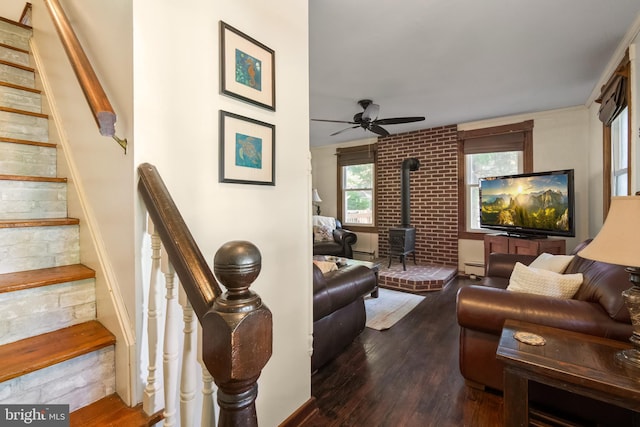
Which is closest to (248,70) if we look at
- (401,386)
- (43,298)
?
(43,298)

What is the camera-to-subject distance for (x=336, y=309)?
90.1 inches

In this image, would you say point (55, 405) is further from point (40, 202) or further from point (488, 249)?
point (488, 249)

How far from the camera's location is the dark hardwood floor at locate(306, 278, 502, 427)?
5.69 ft

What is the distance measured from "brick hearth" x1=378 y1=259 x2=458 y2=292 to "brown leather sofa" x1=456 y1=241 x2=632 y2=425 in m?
2.21

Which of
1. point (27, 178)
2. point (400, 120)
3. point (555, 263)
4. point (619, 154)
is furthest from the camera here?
point (400, 120)

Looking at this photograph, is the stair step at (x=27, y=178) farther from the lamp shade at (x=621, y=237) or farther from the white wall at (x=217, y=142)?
the lamp shade at (x=621, y=237)

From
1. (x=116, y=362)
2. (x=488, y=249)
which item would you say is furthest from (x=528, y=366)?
(x=488, y=249)

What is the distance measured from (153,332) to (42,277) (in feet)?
1.73

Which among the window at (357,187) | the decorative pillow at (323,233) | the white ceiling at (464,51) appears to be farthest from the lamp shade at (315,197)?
the white ceiling at (464,51)

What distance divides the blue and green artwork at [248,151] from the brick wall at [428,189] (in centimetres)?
453

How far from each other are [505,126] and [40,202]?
558 centimetres

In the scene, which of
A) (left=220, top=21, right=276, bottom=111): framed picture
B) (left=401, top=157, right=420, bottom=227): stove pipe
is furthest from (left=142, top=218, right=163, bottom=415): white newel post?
(left=401, top=157, right=420, bottom=227): stove pipe

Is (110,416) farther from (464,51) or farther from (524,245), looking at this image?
(524,245)

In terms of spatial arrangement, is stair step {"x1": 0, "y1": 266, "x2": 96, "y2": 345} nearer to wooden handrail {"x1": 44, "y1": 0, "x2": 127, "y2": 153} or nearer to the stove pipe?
wooden handrail {"x1": 44, "y1": 0, "x2": 127, "y2": 153}
